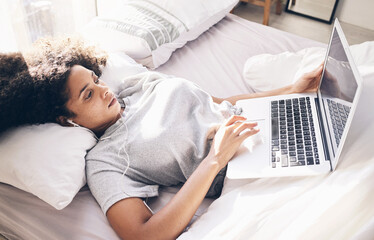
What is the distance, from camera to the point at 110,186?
34.0 inches

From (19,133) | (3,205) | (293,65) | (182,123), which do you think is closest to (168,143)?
(182,123)

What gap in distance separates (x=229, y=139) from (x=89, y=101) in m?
0.44

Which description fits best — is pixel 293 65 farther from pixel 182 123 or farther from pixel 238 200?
pixel 238 200

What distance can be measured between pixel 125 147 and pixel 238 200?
366mm

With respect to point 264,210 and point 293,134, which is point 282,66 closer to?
point 293,134

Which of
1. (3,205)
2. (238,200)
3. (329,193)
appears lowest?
(3,205)

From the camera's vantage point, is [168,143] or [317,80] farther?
[317,80]

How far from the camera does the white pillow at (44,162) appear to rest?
34.0 inches

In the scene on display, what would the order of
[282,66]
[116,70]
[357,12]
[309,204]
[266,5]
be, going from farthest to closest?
[357,12], [266,5], [282,66], [116,70], [309,204]

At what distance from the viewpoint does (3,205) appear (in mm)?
975

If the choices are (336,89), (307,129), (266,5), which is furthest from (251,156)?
(266,5)

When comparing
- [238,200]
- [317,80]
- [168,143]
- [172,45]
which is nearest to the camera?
[238,200]

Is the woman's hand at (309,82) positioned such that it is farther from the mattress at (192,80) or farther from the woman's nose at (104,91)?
the woman's nose at (104,91)

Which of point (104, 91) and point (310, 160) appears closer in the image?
point (310, 160)
